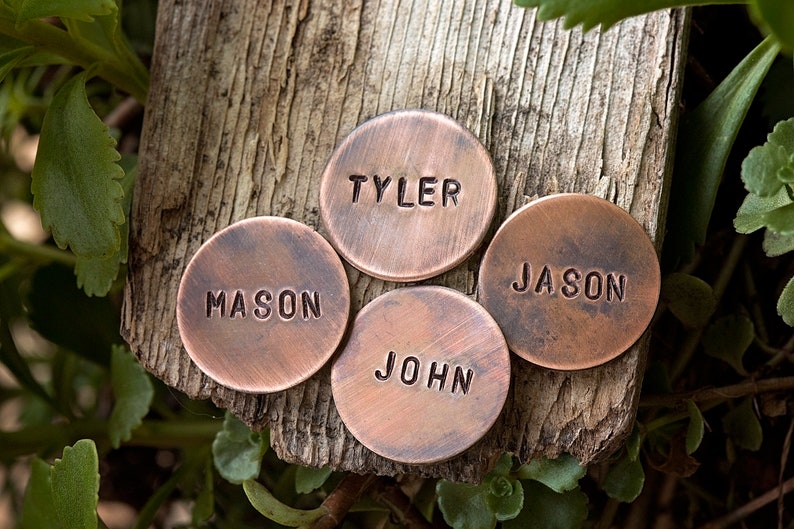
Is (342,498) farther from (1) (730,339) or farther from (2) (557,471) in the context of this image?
(1) (730,339)

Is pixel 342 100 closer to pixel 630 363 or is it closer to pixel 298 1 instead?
pixel 298 1

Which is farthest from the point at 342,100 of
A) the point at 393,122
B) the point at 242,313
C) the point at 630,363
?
the point at 630,363

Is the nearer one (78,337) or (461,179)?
(461,179)

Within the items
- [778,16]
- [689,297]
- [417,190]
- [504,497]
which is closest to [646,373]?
[689,297]

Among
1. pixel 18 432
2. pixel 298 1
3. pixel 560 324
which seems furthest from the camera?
pixel 18 432

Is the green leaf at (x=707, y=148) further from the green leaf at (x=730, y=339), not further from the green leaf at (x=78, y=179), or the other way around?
the green leaf at (x=78, y=179)

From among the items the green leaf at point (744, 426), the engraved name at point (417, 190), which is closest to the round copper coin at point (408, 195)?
the engraved name at point (417, 190)

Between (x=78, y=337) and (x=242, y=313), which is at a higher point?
(x=242, y=313)
